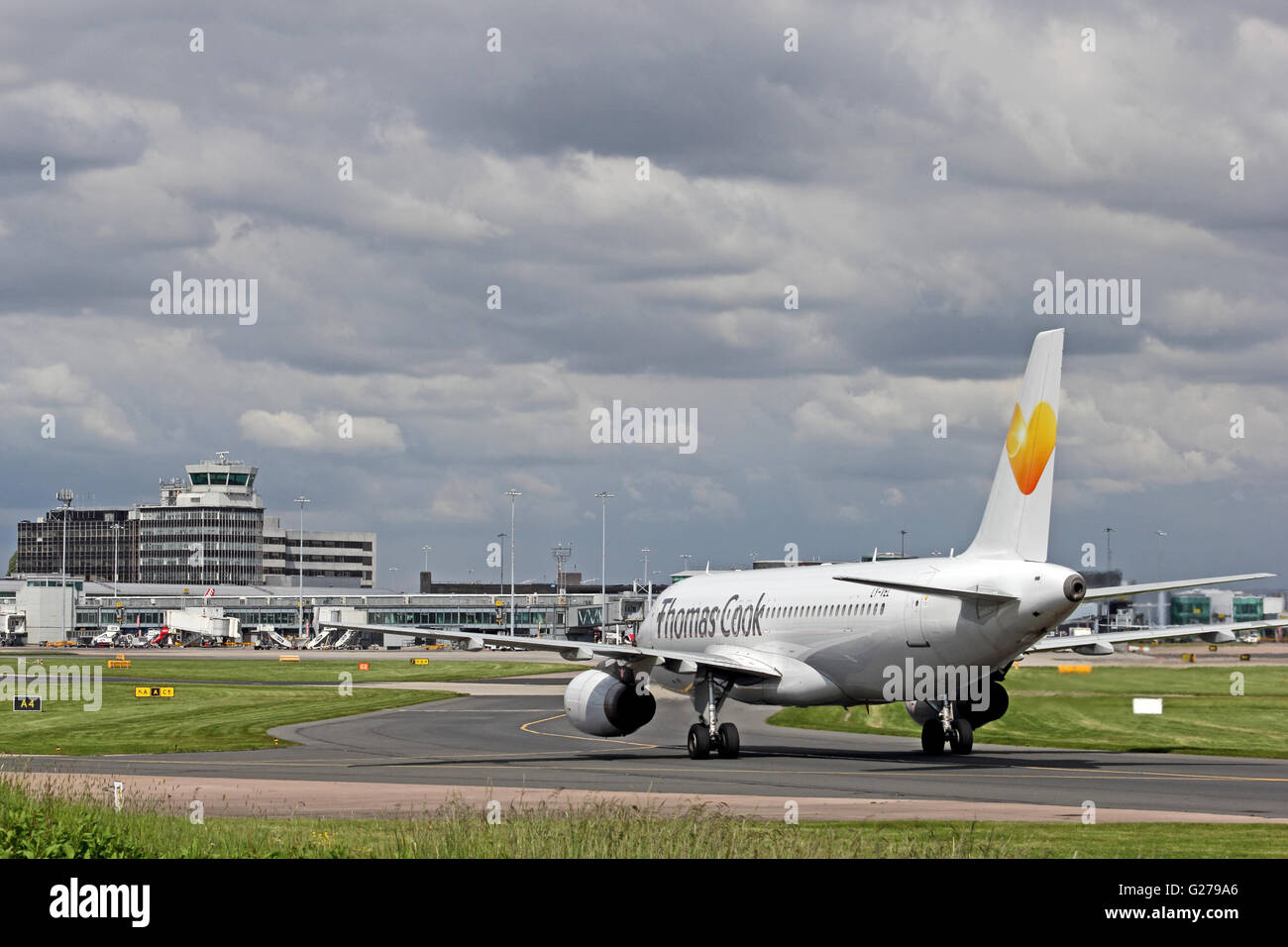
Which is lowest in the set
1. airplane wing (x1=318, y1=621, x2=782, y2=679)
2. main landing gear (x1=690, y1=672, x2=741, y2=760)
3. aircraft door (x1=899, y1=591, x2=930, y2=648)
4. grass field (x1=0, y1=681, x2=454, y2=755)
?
grass field (x1=0, y1=681, x2=454, y2=755)

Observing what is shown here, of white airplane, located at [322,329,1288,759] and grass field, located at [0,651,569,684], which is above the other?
white airplane, located at [322,329,1288,759]

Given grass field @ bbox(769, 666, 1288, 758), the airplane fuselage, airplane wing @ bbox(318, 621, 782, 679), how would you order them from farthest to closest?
grass field @ bbox(769, 666, 1288, 758), airplane wing @ bbox(318, 621, 782, 679), the airplane fuselage

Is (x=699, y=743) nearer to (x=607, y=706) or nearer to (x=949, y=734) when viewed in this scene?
(x=607, y=706)

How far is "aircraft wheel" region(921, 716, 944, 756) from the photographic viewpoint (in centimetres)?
3956

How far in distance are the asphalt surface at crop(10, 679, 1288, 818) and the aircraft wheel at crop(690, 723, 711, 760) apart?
391 millimetres

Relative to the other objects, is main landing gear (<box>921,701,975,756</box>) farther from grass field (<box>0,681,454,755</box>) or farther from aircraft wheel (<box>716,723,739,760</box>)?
grass field (<box>0,681,454,755</box>)

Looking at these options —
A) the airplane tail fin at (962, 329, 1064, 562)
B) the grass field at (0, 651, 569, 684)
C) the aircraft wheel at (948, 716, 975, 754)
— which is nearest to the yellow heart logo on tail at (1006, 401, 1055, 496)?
the airplane tail fin at (962, 329, 1064, 562)

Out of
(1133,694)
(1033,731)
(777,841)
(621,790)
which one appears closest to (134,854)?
(777,841)

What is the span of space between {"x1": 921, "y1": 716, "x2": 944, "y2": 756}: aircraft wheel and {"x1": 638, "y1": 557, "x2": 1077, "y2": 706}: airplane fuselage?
5.18 feet

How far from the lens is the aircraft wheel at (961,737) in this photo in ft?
130

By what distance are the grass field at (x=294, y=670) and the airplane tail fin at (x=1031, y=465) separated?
2446 inches

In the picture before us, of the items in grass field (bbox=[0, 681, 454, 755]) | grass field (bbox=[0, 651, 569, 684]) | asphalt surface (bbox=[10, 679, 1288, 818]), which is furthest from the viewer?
grass field (bbox=[0, 651, 569, 684])

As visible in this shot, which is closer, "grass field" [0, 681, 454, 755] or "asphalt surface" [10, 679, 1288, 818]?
"asphalt surface" [10, 679, 1288, 818]
